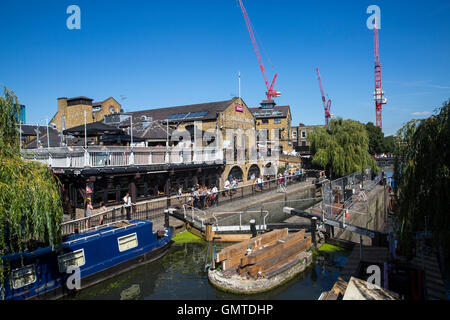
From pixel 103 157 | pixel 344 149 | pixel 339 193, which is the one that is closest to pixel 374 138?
pixel 344 149

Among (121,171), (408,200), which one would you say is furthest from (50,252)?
(408,200)

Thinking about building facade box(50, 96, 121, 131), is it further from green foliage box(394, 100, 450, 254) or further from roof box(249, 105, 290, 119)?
green foliage box(394, 100, 450, 254)

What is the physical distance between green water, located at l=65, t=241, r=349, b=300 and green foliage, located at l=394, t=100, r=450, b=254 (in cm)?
469

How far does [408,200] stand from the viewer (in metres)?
7.84

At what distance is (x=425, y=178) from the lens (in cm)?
741

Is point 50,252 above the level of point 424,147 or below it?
below

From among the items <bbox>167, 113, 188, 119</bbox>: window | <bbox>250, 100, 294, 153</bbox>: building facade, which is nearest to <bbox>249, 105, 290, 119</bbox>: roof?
<bbox>250, 100, 294, 153</bbox>: building facade

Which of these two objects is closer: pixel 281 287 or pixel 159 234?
pixel 281 287

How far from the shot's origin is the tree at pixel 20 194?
7.42 meters

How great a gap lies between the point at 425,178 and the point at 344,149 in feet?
95.5
